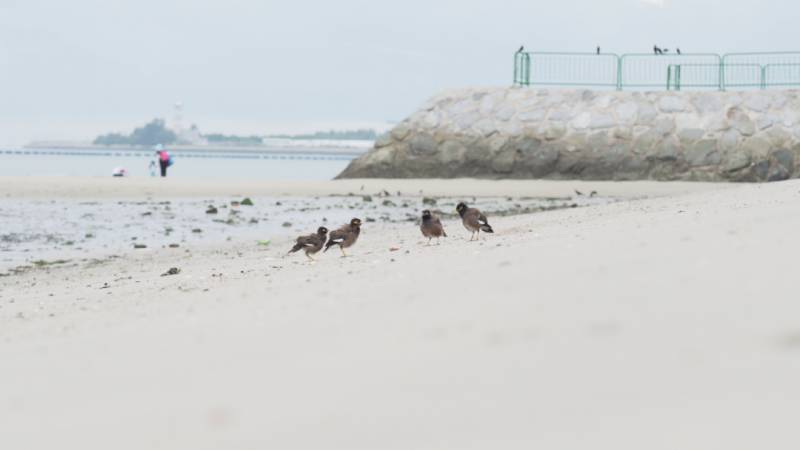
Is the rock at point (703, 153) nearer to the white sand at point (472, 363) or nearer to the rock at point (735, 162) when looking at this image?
the rock at point (735, 162)

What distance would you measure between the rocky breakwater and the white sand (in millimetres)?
27160

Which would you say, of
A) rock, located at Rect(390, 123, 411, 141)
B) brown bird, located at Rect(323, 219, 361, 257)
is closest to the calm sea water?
rock, located at Rect(390, 123, 411, 141)

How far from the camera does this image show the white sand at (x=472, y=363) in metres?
3.31

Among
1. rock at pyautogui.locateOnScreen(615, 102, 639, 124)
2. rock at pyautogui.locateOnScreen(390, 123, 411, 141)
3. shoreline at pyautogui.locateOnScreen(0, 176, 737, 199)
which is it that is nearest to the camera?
shoreline at pyautogui.locateOnScreen(0, 176, 737, 199)

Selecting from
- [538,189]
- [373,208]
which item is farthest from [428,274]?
[538,189]

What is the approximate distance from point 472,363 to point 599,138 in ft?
99.5

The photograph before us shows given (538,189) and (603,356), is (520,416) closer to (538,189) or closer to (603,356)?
(603,356)

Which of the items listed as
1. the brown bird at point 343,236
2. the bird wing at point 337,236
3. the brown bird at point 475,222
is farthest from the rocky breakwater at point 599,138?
the bird wing at point 337,236

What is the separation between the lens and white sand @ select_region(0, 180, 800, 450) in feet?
10.8

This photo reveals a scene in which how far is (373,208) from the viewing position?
931 inches

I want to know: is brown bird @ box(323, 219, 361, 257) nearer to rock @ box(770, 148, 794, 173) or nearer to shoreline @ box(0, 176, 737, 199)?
shoreline @ box(0, 176, 737, 199)

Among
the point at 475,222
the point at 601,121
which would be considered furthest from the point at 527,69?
the point at 475,222

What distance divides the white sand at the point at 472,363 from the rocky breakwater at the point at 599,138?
2716 cm

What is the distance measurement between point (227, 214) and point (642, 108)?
15985 millimetres
